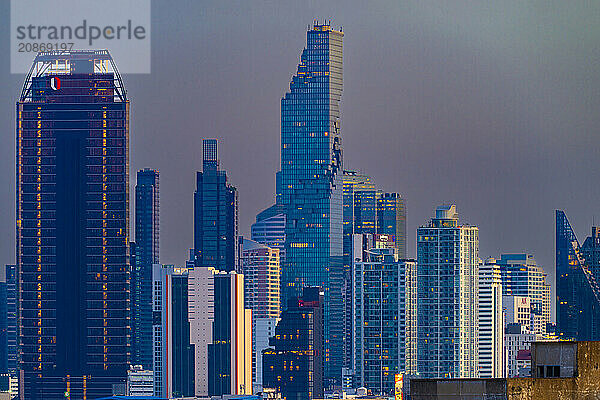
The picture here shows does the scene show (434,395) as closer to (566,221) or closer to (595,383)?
(595,383)

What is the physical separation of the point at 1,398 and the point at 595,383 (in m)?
184

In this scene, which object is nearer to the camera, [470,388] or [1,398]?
[470,388]

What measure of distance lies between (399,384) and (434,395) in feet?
566

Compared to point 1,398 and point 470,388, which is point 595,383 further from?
point 1,398

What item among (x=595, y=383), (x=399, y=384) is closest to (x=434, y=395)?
(x=595, y=383)

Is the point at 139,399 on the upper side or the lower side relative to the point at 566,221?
lower

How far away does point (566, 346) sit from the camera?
1844cm

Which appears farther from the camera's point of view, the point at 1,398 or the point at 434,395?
the point at 1,398

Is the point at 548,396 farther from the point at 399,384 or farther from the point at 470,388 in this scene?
the point at 399,384

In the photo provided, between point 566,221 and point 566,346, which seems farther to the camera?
point 566,221

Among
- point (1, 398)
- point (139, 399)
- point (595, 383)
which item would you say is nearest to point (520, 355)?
point (139, 399)

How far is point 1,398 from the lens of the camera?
7840 inches

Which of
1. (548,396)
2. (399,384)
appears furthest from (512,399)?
(399,384)

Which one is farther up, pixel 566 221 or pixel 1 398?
pixel 566 221
